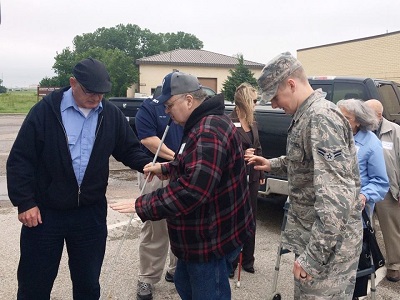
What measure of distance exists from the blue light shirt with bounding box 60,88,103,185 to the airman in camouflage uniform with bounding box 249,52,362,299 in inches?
49.4

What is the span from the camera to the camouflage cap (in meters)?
2.13

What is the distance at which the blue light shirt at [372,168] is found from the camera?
3289 mm

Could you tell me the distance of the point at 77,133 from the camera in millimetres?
2715

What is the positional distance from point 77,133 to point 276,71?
1.39 meters

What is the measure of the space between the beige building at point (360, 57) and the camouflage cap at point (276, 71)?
23594 millimetres

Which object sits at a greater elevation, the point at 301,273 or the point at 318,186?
the point at 318,186

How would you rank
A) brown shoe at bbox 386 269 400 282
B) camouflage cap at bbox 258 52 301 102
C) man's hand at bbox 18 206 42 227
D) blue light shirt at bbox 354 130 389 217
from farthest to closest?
brown shoe at bbox 386 269 400 282, blue light shirt at bbox 354 130 389 217, man's hand at bbox 18 206 42 227, camouflage cap at bbox 258 52 301 102

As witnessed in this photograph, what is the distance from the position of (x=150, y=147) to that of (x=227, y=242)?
5.31ft

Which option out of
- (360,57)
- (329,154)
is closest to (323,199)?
(329,154)

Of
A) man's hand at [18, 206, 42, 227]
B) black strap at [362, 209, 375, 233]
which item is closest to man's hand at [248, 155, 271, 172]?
black strap at [362, 209, 375, 233]

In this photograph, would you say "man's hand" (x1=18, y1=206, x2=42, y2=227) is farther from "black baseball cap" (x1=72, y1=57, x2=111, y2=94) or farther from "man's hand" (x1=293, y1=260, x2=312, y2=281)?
"man's hand" (x1=293, y1=260, x2=312, y2=281)

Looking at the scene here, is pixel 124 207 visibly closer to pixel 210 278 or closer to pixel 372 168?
pixel 210 278

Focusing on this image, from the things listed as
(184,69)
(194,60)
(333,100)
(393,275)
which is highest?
(194,60)

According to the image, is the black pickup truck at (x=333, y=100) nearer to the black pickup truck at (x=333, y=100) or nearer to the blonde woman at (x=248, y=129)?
the black pickup truck at (x=333, y=100)
